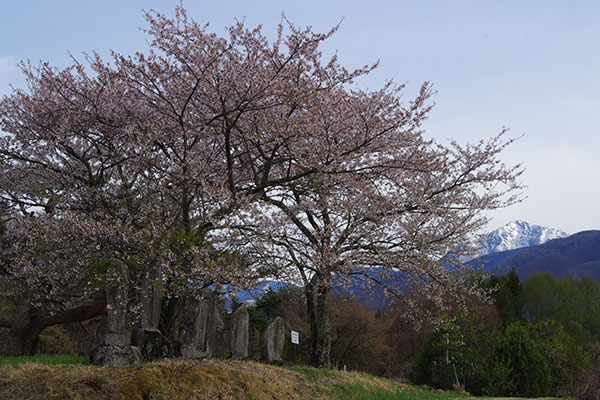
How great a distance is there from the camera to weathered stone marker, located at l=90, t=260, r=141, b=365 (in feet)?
30.1

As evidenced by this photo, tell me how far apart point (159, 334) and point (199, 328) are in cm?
81

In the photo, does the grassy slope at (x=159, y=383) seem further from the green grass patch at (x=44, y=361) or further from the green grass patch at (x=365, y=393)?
the green grass patch at (x=44, y=361)

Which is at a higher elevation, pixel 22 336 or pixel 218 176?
pixel 218 176

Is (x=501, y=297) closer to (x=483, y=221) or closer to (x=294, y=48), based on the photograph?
(x=483, y=221)

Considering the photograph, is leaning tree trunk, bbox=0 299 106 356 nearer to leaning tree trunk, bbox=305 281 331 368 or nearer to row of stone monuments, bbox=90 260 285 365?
row of stone monuments, bbox=90 260 285 365

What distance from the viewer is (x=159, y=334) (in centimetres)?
1027

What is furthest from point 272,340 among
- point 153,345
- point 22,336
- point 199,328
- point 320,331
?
point 22,336

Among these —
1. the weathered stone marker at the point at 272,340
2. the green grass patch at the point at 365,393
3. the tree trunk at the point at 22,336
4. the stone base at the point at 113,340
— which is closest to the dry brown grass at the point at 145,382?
the stone base at the point at 113,340

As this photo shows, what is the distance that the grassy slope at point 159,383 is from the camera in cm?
728

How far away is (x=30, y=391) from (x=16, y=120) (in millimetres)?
8586

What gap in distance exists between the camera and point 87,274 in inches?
464

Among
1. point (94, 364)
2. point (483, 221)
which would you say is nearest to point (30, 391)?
point (94, 364)

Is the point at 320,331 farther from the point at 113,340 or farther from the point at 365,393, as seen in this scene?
the point at 113,340

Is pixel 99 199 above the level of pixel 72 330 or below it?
above
